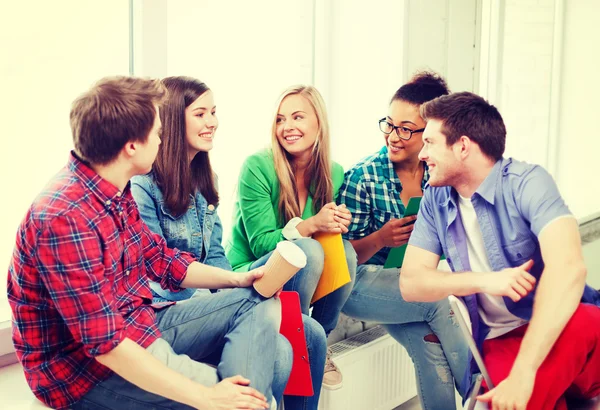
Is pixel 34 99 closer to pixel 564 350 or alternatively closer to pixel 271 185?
pixel 271 185

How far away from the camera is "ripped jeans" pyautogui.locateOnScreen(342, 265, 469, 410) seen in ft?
7.27

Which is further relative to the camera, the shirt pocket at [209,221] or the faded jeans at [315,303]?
the shirt pocket at [209,221]

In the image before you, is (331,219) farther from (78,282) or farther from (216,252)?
(78,282)

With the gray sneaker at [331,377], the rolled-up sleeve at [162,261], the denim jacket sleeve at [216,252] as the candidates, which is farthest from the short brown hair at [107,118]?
the gray sneaker at [331,377]

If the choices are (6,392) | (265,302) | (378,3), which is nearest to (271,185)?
(265,302)

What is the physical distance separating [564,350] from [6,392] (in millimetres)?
1285

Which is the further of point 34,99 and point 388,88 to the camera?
point 388,88

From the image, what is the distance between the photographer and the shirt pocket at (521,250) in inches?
67.9

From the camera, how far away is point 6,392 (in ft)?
5.25

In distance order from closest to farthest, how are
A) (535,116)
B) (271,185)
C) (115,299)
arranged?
1. (115,299)
2. (271,185)
3. (535,116)

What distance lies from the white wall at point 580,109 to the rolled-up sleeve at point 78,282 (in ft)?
12.2

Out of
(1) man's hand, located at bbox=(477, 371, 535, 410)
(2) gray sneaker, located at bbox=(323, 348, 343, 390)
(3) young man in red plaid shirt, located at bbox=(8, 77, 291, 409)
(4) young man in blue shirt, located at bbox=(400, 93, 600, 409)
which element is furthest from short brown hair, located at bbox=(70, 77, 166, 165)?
(2) gray sneaker, located at bbox=(323, 348, 343, 390)

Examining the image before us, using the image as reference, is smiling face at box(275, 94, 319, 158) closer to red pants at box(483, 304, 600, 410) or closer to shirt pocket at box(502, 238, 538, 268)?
shirt pocket at box(502, 238, 538, 268)

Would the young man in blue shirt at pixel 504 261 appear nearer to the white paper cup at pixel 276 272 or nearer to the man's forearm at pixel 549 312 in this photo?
the man's forearm at pixel 549 312
